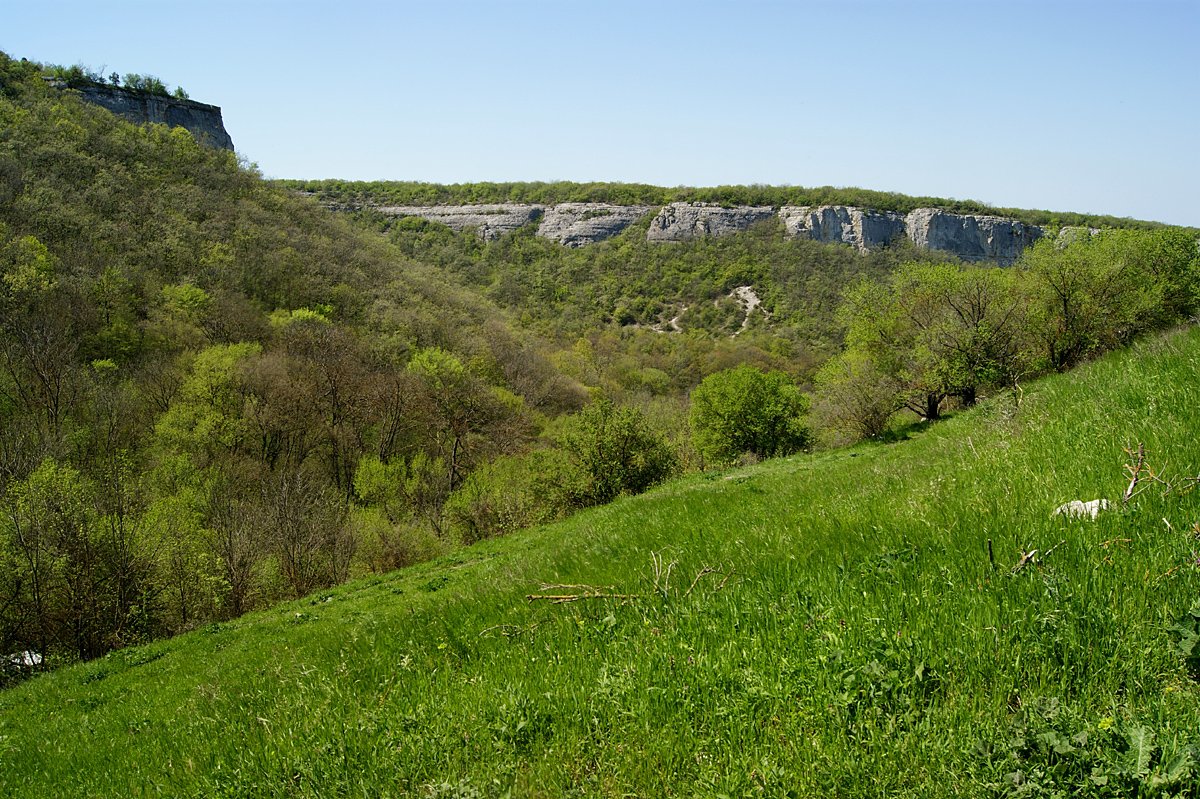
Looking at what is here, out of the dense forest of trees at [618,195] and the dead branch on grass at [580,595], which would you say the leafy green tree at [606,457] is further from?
the dense forest of trees at [618,195]

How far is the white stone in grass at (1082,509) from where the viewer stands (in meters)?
3.83

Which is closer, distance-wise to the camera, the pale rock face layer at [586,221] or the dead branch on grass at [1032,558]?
the dead branch on grass at [1032,558]

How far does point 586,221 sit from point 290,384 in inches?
5194

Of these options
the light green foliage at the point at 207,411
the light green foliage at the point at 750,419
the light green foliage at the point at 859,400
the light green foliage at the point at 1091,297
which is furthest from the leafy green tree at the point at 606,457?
the light green foliage at the point at 207,411

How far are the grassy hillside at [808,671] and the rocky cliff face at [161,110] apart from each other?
384 feet

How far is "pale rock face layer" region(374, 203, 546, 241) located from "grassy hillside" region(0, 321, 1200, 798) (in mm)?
161637

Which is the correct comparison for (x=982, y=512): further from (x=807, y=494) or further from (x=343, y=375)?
(x=343, y=375)

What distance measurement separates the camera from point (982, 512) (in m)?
4.29

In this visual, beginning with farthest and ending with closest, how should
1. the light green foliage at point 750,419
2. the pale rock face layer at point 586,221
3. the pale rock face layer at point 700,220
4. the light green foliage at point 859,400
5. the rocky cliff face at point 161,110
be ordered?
1. the pale rock face layer at point 586,221
2. the pale rock face layer at point 700,220
3. the rocky cliff face at point 161,110
4. the light green foliage at point 750,419
5. the light green foliage at point 859,400

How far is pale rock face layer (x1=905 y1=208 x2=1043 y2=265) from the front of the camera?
163000 mm

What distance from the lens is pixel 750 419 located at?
4316 cm

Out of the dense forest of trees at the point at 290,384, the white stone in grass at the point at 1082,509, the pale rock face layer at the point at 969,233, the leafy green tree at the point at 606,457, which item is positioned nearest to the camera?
the white stone in grass at the point at 1082,509

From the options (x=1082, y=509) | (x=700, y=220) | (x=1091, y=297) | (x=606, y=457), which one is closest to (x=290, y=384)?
(x=606, y=457)

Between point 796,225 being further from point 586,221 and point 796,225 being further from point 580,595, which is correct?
point 580,595
